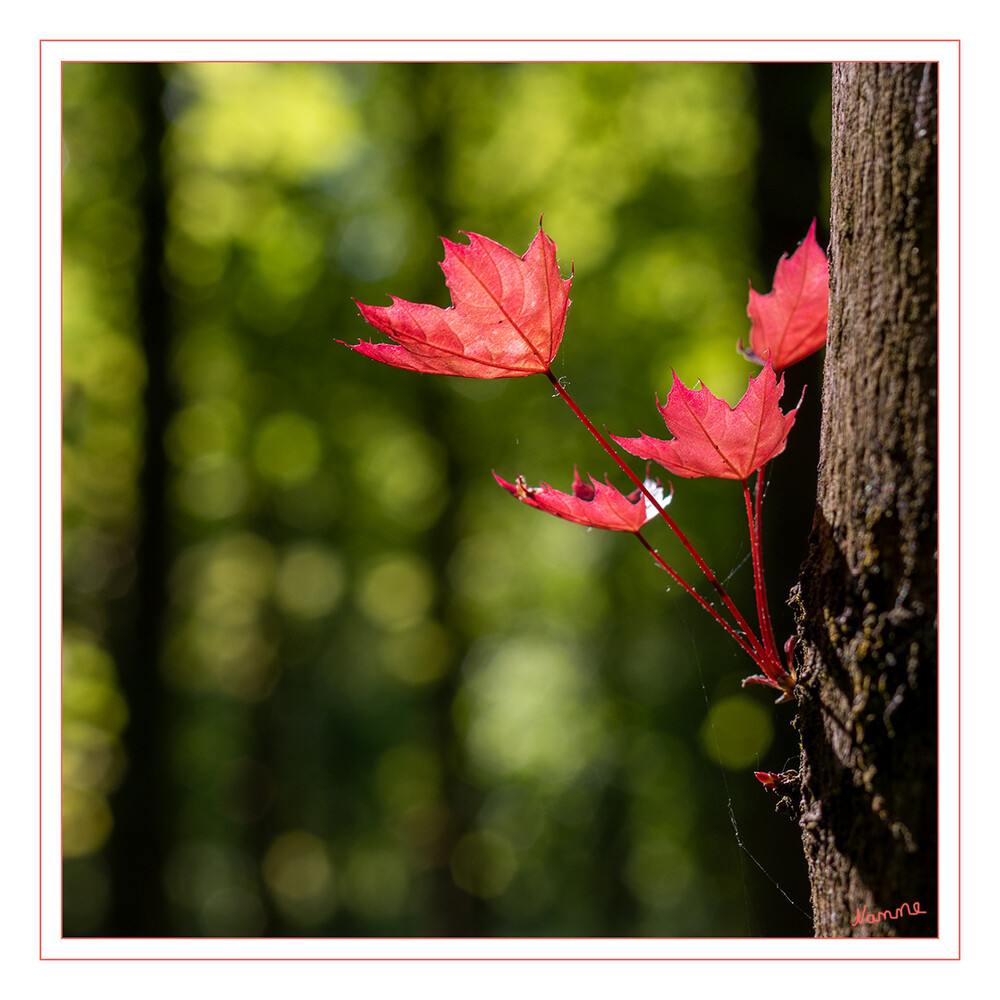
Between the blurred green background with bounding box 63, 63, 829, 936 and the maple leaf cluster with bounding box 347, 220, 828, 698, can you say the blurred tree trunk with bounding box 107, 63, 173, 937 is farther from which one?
the maple leaf cluster with bounding box 347, 220, 828, 698

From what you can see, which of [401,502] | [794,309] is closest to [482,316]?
[794,309]

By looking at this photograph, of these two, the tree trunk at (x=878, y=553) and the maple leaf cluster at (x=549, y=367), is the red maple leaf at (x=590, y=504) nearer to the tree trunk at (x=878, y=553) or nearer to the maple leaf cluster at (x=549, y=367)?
the maple leaf cluster at (x=549, y=367)

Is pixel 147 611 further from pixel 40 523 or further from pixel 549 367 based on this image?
pixel 549 367

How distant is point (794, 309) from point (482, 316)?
0.47m

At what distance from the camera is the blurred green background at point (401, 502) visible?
201 inches

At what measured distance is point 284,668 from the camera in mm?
8344

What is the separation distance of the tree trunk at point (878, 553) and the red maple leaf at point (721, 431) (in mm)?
94

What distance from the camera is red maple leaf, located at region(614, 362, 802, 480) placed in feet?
2.58

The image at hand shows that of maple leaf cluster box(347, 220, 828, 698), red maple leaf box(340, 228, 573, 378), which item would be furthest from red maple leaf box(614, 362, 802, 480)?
red maple leaf box(340, 228, 573, 378)
